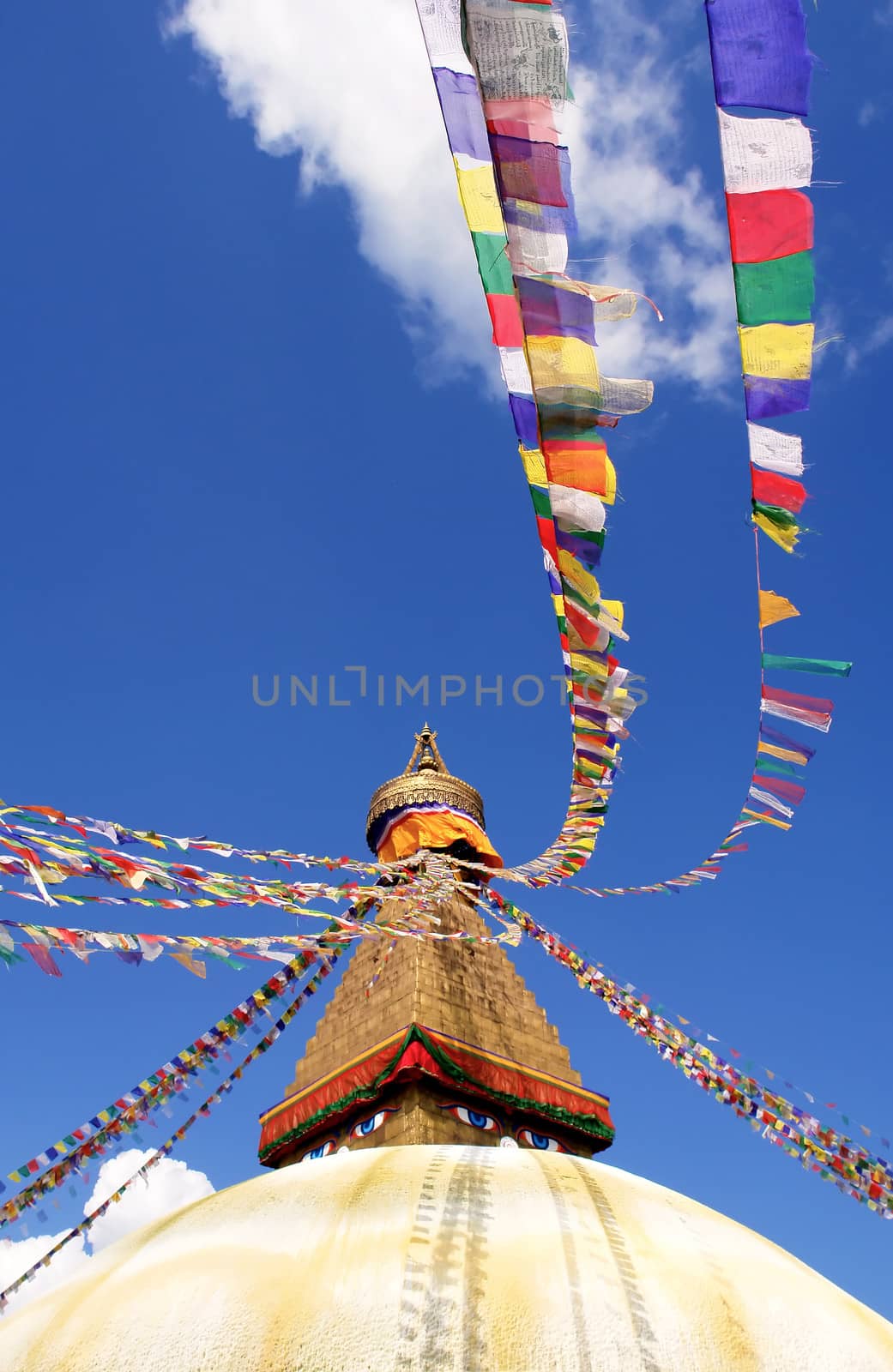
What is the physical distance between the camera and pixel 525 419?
4336 mm

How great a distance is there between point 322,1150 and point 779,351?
8.34 metres

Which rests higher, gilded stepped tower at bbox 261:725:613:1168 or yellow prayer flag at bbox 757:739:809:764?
yellow prayer flag at bbox 757:739:809:764

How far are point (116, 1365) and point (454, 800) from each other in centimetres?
934

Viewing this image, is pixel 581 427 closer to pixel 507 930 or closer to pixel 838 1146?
pixel 838 1146

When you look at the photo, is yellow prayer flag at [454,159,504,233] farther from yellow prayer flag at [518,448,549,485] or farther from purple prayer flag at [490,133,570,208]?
yellow prayer flag at [518,448,549,485]

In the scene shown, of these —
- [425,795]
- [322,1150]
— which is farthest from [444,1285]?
[425,795]

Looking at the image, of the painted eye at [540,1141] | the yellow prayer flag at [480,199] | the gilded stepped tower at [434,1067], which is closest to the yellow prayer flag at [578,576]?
the yellow prayer flag at [480,199]

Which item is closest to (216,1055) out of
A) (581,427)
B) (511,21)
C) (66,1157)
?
(66,1157)

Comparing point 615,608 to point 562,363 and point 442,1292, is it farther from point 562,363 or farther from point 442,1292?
point 442,1292

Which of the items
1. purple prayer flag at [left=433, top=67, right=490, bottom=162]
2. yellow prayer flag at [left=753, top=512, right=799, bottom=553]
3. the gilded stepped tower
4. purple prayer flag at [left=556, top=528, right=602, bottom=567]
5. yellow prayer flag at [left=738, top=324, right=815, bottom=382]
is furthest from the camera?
the gilded stepped tower

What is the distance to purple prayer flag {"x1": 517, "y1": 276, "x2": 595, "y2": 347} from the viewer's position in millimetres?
3885

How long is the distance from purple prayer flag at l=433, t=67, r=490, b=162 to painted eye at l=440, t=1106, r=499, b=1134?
757cm

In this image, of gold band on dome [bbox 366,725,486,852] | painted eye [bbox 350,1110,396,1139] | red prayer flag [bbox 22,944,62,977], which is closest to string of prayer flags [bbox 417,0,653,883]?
red prayer flag [bbox 22,944,62,977]

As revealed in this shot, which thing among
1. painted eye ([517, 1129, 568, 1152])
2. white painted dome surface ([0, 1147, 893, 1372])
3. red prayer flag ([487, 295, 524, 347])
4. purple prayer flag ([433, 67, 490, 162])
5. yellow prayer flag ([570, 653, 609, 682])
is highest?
purple prayer flag ([433, 67, 490, 162])
